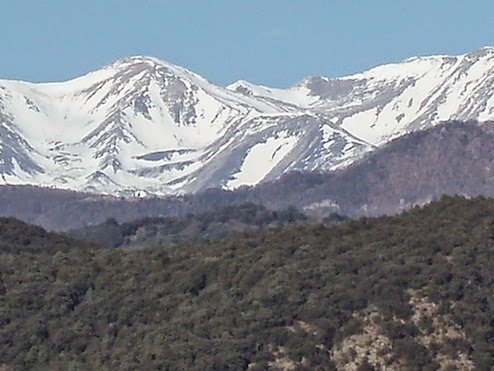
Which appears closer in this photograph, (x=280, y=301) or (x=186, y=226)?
(x=280, y=301)

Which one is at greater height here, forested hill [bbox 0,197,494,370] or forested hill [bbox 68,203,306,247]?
forested hill [bbox 68,203,306,247]

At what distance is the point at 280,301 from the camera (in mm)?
48125

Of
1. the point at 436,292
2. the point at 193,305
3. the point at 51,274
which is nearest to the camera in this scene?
the point at 436,292

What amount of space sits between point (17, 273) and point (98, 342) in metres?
5.91

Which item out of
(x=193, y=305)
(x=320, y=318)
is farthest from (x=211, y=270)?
(x=320, y=318)

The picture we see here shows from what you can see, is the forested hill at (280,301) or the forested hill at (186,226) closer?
the forested hill at (280,301)

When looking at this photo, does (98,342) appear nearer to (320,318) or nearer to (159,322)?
(159,322)

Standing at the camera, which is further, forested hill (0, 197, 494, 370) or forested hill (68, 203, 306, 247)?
forested hill (68, 203, 306, 247)

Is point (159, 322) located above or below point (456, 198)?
below

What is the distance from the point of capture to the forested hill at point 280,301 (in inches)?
1800

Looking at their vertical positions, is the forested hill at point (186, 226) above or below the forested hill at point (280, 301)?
above

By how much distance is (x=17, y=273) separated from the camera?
180 ft

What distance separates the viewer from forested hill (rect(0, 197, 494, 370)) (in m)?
45.7

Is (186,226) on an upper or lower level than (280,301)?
upper
